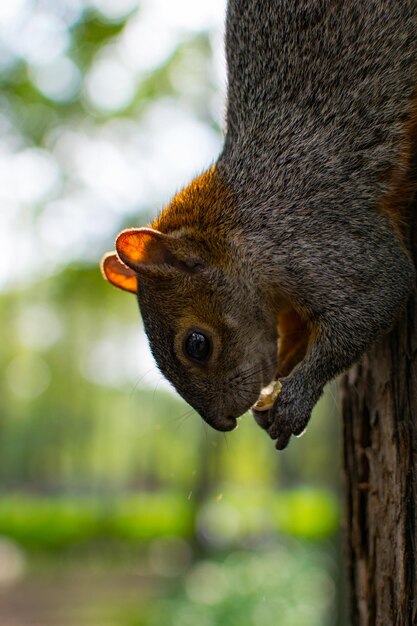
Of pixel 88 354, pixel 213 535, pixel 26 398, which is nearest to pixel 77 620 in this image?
pixel 213 535

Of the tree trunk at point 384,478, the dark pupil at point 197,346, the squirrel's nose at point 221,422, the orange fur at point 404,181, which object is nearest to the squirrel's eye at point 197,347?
the dark pupil at point 197,346

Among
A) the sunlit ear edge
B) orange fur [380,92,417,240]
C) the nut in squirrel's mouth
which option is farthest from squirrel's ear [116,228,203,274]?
orange fur [380,92,417,240]

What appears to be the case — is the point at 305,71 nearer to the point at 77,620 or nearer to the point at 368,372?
the point at 368,372

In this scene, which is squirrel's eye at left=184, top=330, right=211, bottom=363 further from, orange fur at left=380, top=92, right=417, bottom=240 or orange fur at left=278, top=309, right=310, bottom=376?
orange fur at left=380, top=92, right=417, bottom=240

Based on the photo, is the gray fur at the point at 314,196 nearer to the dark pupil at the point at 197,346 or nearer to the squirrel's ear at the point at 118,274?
the dark pupil at the point at 197,346

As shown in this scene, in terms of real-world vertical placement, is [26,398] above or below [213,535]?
above

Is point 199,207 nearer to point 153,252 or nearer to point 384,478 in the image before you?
point 153,252
